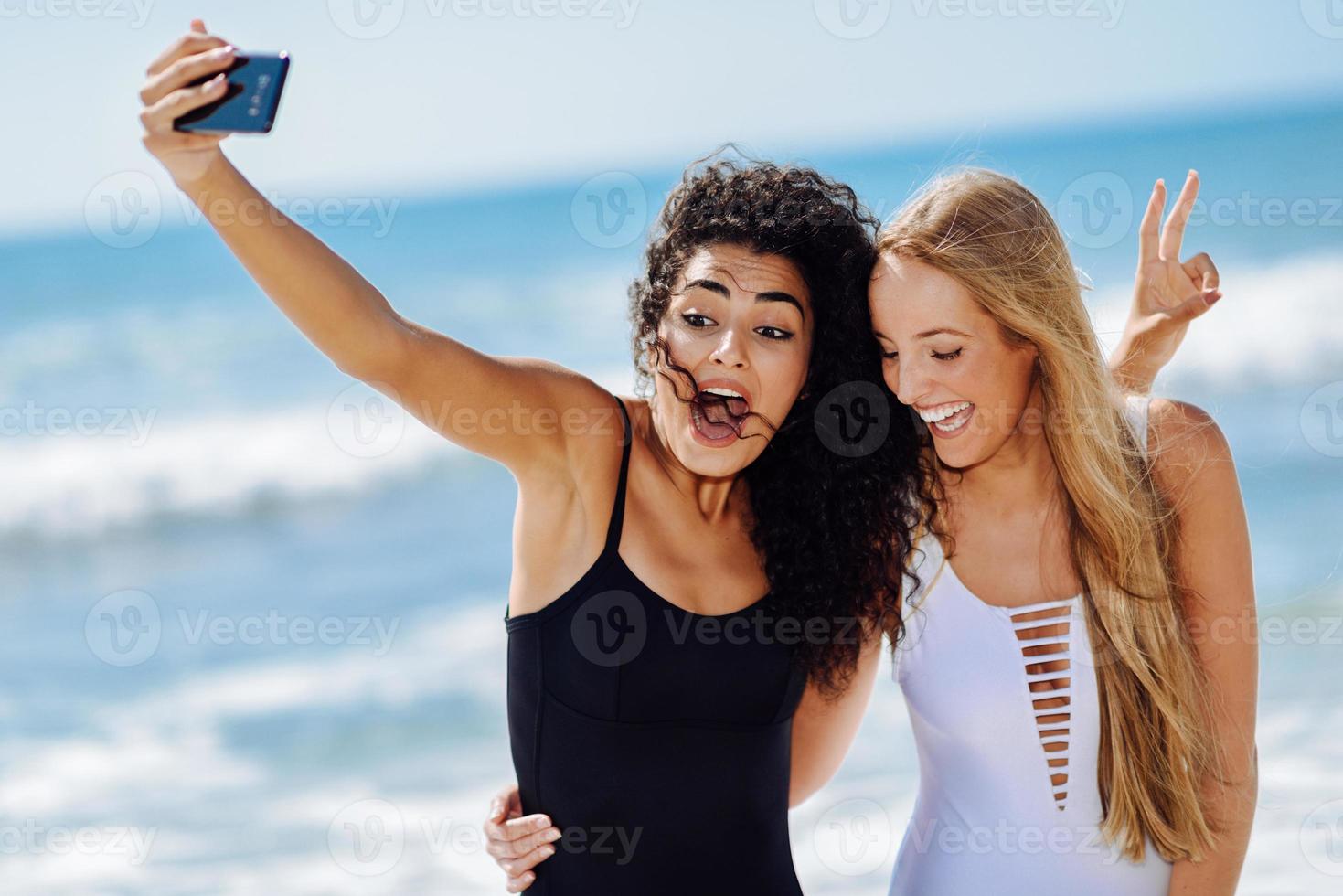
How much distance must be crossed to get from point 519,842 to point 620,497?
2.72 feet

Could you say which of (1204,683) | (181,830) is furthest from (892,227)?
(181,830)

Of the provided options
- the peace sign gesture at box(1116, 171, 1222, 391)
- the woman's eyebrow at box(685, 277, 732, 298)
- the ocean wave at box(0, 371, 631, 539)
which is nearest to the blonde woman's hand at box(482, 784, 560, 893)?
the woman's eyebrow at box(685, 277, 732, 298)

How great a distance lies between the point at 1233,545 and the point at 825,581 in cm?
94

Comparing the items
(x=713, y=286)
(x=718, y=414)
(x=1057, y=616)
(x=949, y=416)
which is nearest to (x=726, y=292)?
(x=713, y=286)

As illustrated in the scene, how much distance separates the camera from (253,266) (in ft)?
7.52

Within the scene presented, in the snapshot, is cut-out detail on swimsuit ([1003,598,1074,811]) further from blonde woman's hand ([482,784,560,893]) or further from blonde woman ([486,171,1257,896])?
blonde woman's hand ([482,784,560,893])

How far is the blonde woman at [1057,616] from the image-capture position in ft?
9.61

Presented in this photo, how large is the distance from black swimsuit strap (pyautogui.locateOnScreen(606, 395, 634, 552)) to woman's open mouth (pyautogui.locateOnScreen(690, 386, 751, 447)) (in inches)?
6.3

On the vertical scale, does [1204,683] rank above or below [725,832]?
above

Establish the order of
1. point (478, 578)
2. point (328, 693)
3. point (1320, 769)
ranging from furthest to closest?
point (478, 578) → point (328, 693) → point (1320, 769)

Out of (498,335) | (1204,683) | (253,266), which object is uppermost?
(498,335)

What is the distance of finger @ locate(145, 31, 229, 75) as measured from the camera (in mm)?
2074

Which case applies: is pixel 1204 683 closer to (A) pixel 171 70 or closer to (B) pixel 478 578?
(A) pixel 171 70

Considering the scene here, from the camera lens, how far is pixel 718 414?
2979mm
